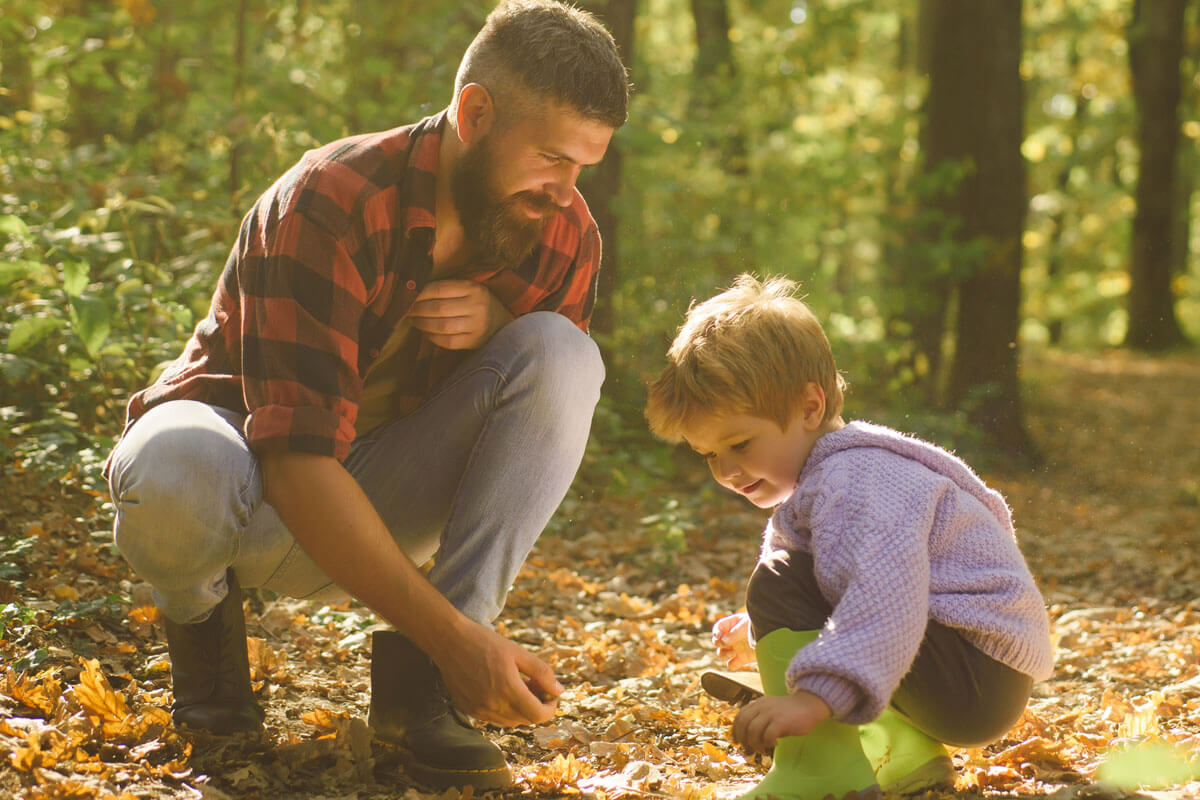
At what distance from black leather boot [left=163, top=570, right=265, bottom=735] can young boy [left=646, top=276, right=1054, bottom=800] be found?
3.43 feet

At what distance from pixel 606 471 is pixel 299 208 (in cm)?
340

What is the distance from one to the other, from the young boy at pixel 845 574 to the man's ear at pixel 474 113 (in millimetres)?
640

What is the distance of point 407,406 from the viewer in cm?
260

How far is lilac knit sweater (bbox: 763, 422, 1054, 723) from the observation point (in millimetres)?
1841

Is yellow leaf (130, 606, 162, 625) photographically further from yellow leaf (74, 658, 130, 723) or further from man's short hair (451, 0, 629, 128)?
man's short hair (451, 0, 629, 128)

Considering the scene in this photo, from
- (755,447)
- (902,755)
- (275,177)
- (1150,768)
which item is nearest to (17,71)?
(275,177)

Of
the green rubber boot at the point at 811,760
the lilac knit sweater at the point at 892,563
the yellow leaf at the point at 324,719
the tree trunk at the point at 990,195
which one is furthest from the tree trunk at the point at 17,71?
the tree trunk at the point at 990,195

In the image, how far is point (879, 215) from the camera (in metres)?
7.83

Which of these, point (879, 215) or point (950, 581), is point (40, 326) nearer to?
point (950, 581)

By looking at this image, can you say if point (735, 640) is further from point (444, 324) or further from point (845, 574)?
point (444, 324)

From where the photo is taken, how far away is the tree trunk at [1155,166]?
14375 millimetres

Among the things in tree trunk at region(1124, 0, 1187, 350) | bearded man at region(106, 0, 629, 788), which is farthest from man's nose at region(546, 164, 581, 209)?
tree trunk at region(1124, 0, 1187, 350)

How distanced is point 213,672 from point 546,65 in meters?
1.52

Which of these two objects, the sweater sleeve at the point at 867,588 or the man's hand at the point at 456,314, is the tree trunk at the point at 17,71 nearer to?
the man's hand at the point at 456,314
